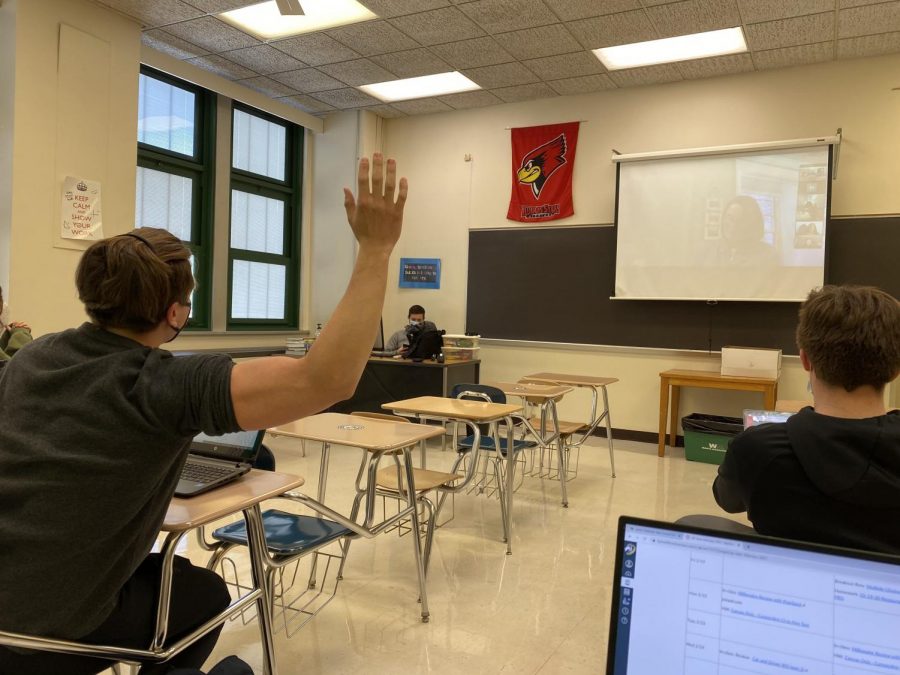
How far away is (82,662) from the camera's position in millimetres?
1275

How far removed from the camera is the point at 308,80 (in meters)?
6.34

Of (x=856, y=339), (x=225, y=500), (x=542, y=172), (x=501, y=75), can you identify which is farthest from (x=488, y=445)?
(x=501, y=75)

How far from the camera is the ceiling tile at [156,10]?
15.6 ft

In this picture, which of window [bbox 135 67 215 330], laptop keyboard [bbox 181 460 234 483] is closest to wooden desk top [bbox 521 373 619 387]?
window [bbox 135 67 215 330]

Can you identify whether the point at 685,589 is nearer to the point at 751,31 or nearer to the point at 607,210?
the point at 751,31

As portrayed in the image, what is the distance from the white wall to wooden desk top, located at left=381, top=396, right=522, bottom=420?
321 cm

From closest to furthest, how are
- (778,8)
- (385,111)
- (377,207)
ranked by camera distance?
1. (377,207)
2. (778,8)
3. (385,111)

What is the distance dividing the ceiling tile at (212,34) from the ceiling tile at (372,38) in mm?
787

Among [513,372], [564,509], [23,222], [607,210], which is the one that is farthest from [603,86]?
[23,222]

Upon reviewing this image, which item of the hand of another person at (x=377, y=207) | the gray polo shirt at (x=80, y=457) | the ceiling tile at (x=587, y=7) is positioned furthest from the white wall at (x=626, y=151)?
the gray polo shirt at (x=80, y=457)

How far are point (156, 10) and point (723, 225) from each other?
16.2ft

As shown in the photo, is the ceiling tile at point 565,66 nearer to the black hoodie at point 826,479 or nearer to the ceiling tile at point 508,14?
the ceiling tile at point 508,14

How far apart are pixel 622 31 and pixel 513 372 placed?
11.2ft

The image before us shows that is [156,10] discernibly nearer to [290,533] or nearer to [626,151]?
[626,151]
